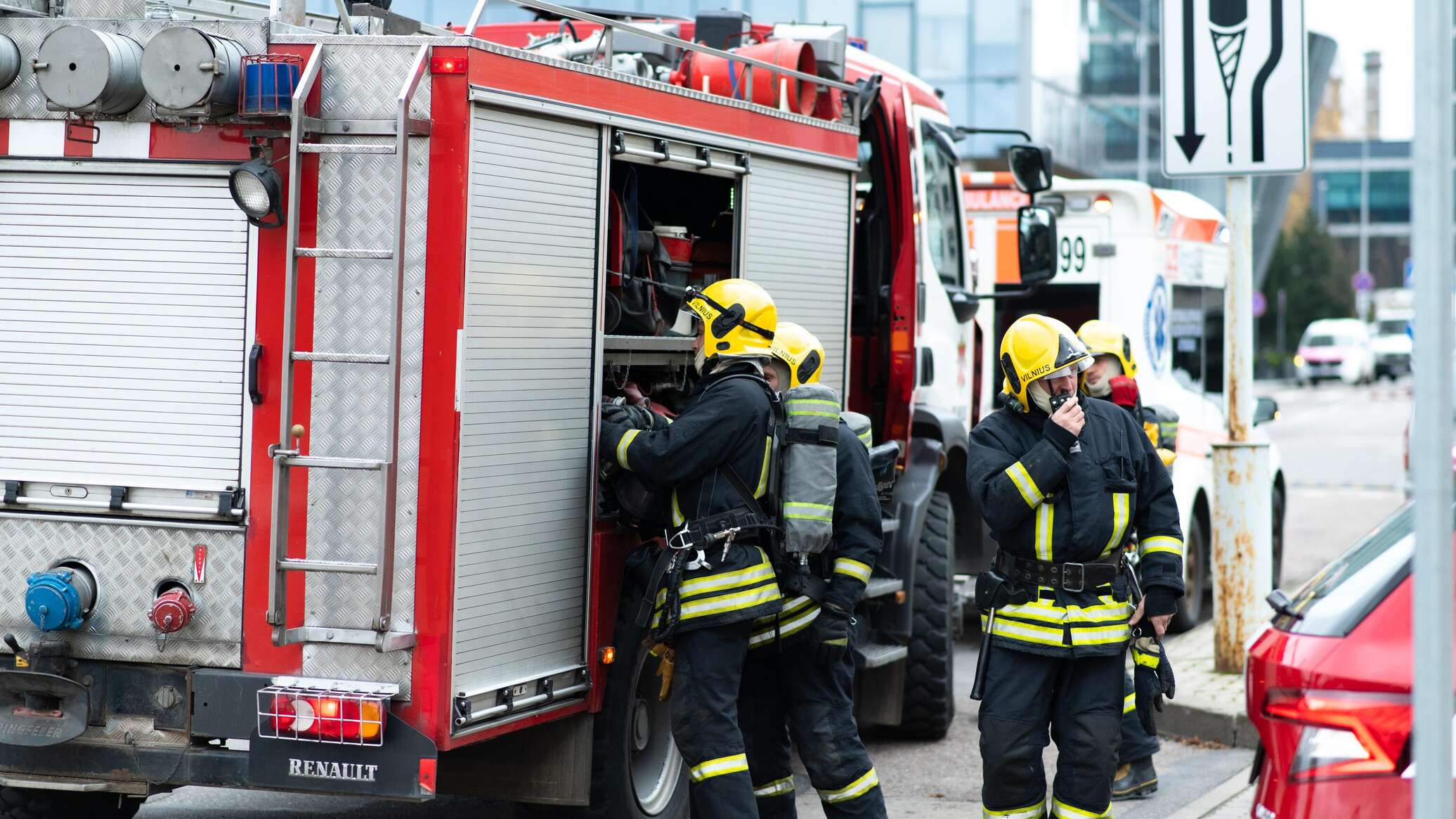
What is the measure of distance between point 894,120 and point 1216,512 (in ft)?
8.63

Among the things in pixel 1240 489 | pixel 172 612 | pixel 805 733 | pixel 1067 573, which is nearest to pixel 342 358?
pixel 172 612

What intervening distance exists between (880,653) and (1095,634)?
2132 mm

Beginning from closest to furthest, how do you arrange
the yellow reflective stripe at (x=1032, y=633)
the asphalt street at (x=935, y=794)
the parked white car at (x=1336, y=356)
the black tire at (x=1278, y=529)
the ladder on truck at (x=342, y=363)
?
the ladder on truck at (x=342, y=363)
the yellow reflective stripe at (x=1032, y=633)
the asphalt street at (x=935, y=794)
the black tire at (x=1278, y=529)
the parked white car at (x=1336, y=356)

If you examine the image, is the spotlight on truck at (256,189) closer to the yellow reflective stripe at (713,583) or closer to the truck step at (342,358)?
the truck step at (342,358)

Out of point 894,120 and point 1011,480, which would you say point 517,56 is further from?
point 894,120

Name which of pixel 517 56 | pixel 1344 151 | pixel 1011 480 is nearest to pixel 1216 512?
pixel 1011 480

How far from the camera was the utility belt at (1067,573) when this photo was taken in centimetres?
498

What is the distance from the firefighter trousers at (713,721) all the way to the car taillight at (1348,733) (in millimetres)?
2090

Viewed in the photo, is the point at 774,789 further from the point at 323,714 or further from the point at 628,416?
the point at 323,714

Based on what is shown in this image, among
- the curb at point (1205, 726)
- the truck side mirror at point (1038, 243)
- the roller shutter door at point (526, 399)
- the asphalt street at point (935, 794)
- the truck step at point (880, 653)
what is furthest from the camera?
the truck side mirror at point (1038, 243)

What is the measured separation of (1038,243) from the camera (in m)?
8.52

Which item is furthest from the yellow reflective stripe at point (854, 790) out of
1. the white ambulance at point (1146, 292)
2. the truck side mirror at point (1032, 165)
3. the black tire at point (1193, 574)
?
the black tire at point (1193, 574)

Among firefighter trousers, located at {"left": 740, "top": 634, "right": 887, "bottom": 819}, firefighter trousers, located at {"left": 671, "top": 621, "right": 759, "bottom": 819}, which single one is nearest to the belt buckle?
firefighter trousers, located at {"left": 740, "top": 634, "right": 887, "bottom": 819}

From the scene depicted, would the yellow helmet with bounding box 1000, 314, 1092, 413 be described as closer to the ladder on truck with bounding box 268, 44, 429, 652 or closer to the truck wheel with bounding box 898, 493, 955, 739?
the ladder on truck with bounding box 268, 44, 429, 652
